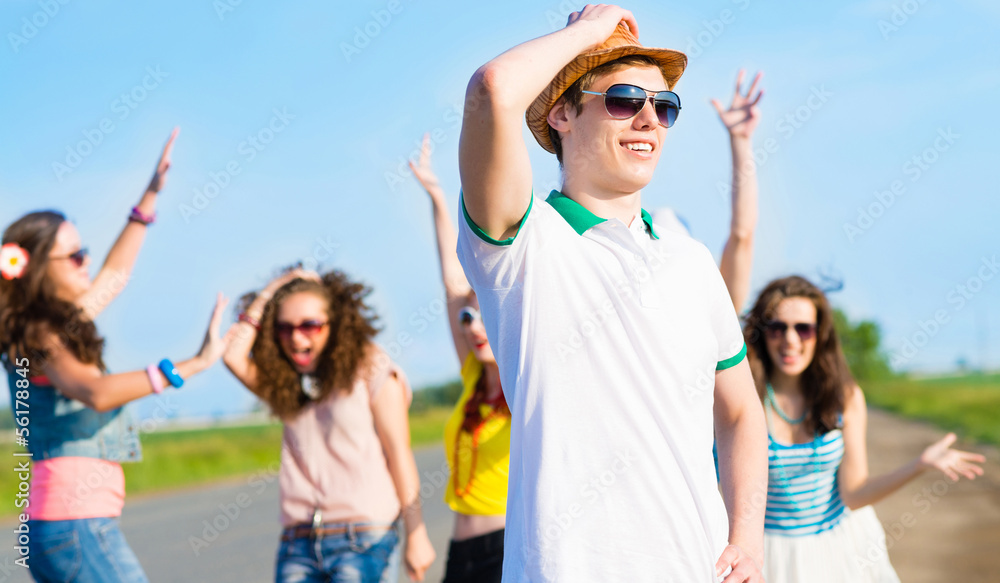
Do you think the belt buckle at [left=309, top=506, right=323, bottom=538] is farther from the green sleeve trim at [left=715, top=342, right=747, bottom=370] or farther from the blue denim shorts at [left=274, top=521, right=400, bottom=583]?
the green sleeve trim at [left=715, top=342, right=747, bottom=370]

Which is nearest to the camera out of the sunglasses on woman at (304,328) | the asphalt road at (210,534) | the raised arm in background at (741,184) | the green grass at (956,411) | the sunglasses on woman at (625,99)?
the sunglasses on woman at (625,99)

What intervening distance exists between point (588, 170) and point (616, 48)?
286mm

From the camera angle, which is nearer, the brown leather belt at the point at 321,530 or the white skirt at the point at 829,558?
the white skirt at the point at 829,558

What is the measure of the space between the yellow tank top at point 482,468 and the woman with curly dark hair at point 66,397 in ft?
4.20

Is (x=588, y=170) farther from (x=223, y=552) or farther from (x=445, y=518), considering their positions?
(x=445, y=518)

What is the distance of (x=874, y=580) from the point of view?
4.21 m

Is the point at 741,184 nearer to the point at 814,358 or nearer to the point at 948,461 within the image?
the point at 814,358

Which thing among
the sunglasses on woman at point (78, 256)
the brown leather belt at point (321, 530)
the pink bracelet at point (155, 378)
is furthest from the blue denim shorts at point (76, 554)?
the sunglasses on woman at point (78, 256)

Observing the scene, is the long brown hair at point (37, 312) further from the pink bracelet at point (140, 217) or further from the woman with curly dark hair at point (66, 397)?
the pink bracelet at point (140, 217)

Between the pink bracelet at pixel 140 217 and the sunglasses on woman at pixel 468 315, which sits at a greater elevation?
the pink bracelet at pixel 140 217

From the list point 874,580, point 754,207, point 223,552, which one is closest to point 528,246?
point 754,207

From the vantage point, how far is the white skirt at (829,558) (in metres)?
4.03

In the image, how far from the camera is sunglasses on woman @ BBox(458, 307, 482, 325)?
4.51 metres

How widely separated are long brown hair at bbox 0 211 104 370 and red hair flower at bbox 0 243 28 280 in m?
0.02
